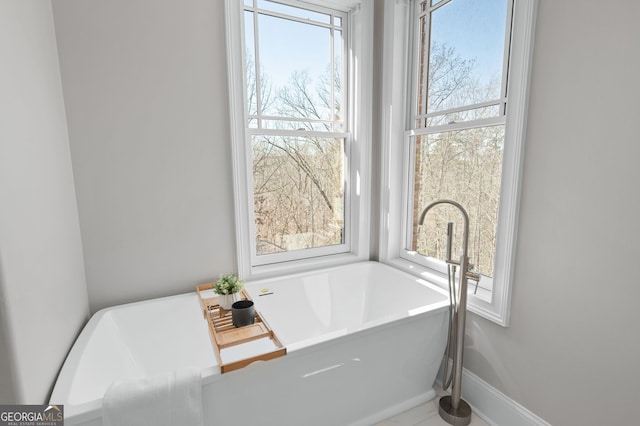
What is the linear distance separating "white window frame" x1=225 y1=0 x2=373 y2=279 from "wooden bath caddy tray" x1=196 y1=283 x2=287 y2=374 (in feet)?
1.03

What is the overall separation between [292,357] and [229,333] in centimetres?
34

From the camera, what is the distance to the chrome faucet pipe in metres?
1.52

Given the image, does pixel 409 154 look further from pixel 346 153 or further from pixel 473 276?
pixel 473 276

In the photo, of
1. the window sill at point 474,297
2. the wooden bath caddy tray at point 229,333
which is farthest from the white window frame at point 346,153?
the window sill at point 474,297

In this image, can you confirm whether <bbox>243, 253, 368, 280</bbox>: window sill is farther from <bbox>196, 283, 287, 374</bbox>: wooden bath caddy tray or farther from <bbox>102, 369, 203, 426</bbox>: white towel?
<bbox>102, 369, 203, 426</bbox>: white towel

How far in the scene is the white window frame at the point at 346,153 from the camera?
1845mm

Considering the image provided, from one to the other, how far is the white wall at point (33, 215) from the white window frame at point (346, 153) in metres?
0.83

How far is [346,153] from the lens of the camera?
2.40 meters

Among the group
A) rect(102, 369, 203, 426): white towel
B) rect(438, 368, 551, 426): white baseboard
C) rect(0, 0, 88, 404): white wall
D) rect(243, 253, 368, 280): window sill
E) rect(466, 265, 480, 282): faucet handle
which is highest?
rect(0, 0, 88, 404): white wall

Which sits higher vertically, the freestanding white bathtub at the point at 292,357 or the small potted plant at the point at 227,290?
the small potted plant at the point at 227,290

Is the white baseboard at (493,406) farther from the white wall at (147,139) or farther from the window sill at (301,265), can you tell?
the white wall at (147,139)

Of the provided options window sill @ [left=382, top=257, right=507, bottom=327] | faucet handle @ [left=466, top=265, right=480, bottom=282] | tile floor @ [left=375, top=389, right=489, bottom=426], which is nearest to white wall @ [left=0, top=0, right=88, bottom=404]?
tile floor @ [left=375, top=389, right=489, bottom=426]

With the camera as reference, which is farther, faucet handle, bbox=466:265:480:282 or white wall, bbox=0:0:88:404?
faucet handle, bbox=466:265:480:282

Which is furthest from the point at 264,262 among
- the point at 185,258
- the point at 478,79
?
the point at 478,79
